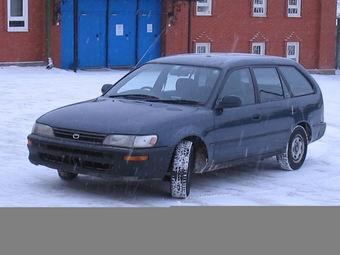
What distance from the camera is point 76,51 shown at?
80.6ft

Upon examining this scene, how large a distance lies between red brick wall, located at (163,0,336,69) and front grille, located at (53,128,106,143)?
19.6 meters

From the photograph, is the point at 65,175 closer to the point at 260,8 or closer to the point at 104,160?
the point at 104,160

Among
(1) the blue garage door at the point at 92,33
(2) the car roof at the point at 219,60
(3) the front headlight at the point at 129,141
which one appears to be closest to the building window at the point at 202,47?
(1) the blue garage door at the point at 92,33

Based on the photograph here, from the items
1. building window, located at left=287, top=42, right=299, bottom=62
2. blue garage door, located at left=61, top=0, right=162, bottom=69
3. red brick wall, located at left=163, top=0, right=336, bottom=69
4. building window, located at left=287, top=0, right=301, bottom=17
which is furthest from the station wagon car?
building window, located at left=287, top=42, right=299, bottom=62

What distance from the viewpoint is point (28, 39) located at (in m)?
24.8

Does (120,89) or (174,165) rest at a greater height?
(120,89)

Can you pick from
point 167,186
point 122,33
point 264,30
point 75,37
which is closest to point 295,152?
point 167,186

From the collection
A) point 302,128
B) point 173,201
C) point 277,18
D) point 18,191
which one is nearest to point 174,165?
point 173,201

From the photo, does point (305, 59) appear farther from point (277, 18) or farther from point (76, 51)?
point (76, 51)

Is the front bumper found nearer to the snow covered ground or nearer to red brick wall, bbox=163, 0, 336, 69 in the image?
the snow covered ground

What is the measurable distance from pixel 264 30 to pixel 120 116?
900 inches

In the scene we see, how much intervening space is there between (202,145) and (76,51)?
656 inches

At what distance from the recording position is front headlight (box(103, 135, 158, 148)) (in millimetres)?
7754

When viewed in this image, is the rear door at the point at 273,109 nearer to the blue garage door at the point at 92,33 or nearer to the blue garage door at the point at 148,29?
the blue garage door at the point at 92,33
